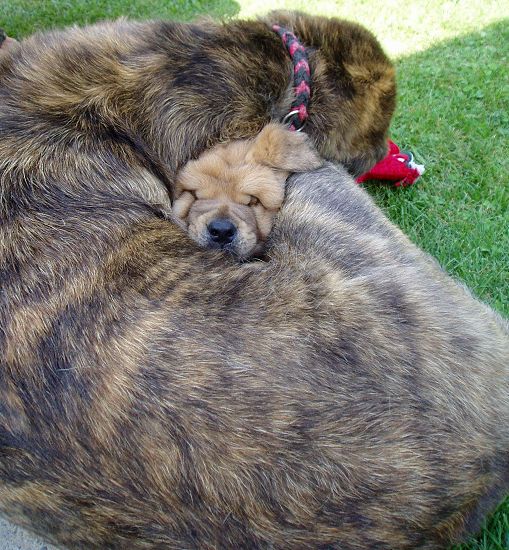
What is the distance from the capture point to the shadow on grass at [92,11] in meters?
7.52

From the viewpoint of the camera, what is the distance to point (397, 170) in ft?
15.2

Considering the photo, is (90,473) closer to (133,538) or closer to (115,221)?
(133,538)

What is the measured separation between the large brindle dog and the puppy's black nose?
387 mm

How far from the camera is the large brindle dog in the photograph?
2.10 metres

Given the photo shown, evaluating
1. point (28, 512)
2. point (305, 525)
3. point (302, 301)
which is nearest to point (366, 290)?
point (302, 301)

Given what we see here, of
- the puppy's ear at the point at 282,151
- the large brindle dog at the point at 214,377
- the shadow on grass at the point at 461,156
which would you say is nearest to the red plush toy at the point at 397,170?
the shadow on grass at the point at 461,156

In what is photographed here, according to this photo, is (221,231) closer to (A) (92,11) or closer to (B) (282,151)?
(B) (282,151)

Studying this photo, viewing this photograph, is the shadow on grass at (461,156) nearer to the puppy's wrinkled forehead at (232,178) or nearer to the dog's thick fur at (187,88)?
the dog's thick fur at (187,88)

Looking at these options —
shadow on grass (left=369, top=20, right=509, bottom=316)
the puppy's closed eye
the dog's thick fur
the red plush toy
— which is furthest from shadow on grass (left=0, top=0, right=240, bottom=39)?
the puppy's closed eye

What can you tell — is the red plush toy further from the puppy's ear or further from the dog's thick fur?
the puppy's ear

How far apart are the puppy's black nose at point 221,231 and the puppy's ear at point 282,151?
0.44 meters

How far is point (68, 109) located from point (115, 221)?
0.74 meters

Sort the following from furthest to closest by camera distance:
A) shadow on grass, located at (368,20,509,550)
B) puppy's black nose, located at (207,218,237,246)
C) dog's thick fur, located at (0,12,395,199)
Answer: shadow on grass, located at (368,20,509,550), puppy's black nose, located at (207,218,237,246), dog's thick fur, located at (0,12,395,199)

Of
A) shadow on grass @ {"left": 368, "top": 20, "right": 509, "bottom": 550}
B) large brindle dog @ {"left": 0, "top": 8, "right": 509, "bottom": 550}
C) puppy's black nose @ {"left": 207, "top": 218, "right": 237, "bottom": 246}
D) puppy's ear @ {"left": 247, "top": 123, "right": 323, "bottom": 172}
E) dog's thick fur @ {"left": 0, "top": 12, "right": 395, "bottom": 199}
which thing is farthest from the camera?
shadow on grass @ {"left": 368, "top": 20, "right": 509, "bottom": 550}
